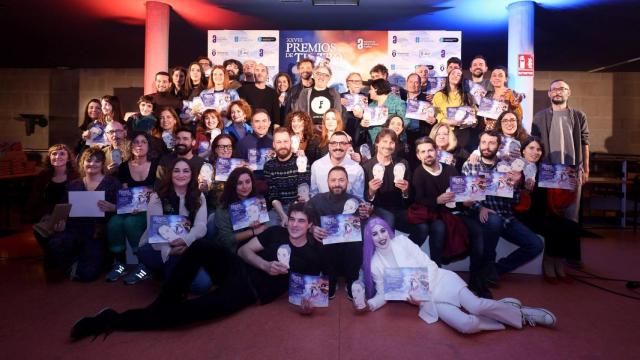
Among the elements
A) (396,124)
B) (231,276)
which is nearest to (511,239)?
(396,124)

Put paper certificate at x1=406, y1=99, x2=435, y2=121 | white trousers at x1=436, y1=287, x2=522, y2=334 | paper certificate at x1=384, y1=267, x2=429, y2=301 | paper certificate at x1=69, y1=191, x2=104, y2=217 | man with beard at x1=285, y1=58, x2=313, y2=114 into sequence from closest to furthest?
white trousers at x1=436, y1=287, x2=522, y2=334
paper certificate at x1=384, y1=267, x2=429, y2=301
paper certificate at x1=69, y1=191, x2=104, y2=217
paper certificate at x1=406, y1=99, x2=435, y2=121
man with beard at x1=285, y1=58, x2=313, y2=114

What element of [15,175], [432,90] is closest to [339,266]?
[432,90]

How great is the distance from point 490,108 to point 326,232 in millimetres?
2338

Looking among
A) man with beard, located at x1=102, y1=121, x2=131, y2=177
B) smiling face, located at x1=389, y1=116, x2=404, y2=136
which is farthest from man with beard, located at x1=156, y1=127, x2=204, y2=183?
smiling face, located at x1=389, y1=116, x2=404, y2=136

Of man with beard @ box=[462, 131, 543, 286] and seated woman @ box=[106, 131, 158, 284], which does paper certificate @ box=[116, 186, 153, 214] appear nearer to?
seated woman @ box=[106, 131, 158, 284]

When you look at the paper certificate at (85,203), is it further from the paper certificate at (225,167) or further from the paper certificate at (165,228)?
the paper certificate at (225,167)

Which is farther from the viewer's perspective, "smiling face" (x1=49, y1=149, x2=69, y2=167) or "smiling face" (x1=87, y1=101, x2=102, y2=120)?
"smiling face" (x1=87, y1=101, x2=102, y2=120)

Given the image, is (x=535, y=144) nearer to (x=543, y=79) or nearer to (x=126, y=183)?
(x=126, y=183)

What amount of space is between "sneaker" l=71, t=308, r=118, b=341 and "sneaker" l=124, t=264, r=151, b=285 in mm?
1029

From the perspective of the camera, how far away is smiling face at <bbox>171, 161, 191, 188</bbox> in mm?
3763

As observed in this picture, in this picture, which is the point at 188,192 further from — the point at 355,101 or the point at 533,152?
the point at 533,152

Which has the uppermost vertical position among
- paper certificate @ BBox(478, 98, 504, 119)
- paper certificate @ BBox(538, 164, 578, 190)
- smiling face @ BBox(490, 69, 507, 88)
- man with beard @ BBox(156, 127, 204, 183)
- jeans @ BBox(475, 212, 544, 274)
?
smiling face @ BBox(490, 69, 507, 88)

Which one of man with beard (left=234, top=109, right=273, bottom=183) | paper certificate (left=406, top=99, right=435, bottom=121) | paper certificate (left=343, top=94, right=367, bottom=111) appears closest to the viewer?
man with beard (left=234, top=109, right=273, bottom=183)

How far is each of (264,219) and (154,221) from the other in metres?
0.85
